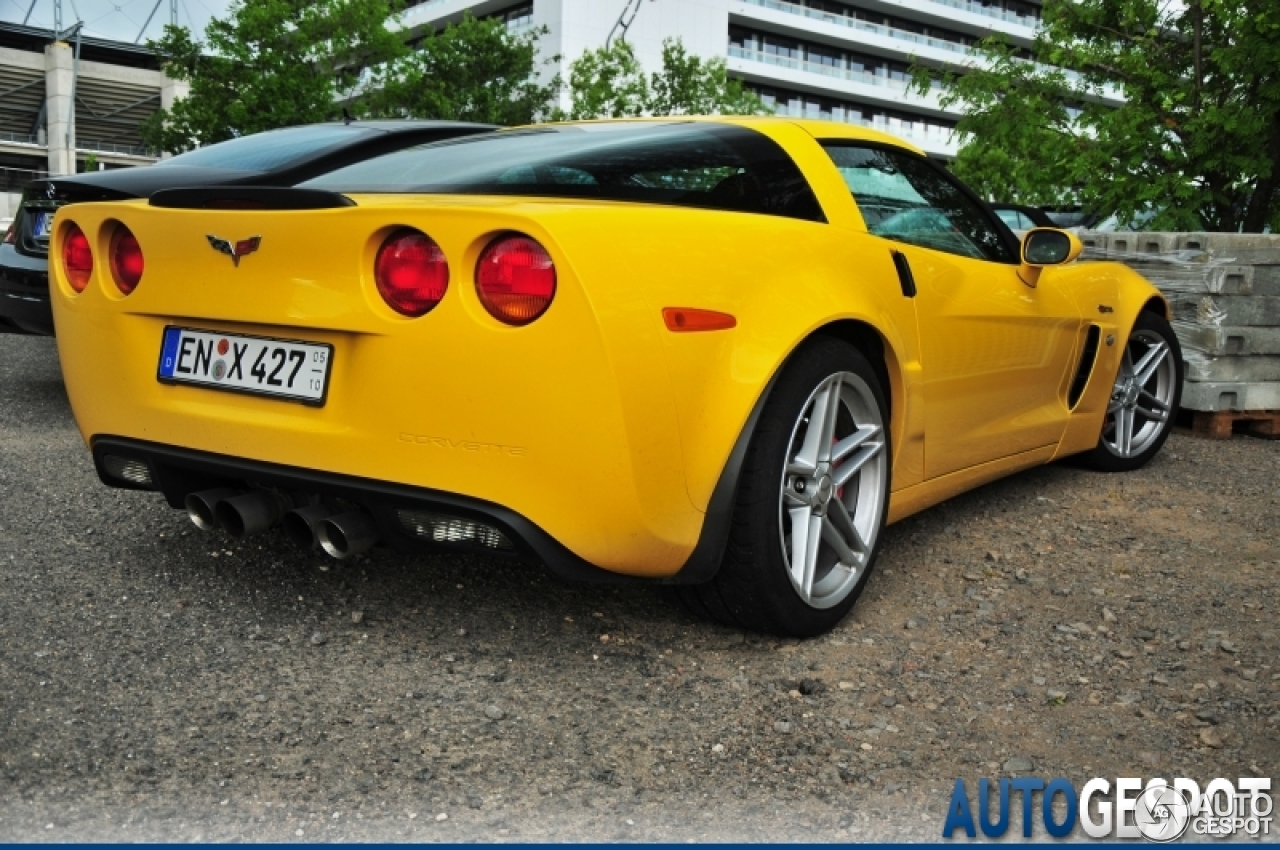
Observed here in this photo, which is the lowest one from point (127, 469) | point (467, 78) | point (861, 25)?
point (127, 469)

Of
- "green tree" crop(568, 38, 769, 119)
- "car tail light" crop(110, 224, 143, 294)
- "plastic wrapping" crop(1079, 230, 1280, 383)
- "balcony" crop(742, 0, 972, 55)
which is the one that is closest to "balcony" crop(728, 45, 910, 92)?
"balcony" crop(742, 0, 972, 55)

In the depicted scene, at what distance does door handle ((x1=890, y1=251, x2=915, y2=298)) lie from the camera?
354 centimetres

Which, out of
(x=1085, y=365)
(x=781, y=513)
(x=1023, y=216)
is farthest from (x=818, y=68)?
(x=781, y=513)

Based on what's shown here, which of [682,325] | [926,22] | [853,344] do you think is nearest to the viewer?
[682,325]

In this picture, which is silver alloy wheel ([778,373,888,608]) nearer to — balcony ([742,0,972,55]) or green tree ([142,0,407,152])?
green tree ([142,0,407,152])

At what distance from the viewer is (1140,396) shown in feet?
18.0

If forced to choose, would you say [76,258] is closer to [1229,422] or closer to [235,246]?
[235,246]

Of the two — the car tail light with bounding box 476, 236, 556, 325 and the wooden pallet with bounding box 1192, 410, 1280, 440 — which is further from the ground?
the car tail light with bounding box 476, 236, 556, 325

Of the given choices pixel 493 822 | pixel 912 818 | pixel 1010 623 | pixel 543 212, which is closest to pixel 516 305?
pixel 543 212

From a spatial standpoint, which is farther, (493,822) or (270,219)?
(270,219)

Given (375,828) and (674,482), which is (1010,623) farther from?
(375,828)

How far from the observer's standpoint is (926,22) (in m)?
67.1

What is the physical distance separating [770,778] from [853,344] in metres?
1.33

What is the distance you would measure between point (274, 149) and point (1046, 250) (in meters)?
3.85
